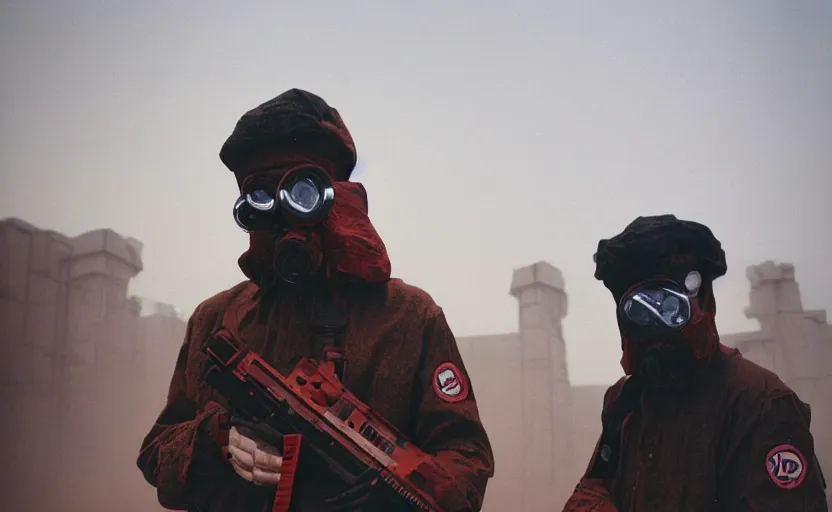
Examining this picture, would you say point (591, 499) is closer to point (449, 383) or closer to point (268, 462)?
point (449, 383)

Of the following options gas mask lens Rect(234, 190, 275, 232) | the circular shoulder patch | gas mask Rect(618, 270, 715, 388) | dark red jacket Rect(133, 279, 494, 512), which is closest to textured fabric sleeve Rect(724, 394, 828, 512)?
the circular shoulder patch

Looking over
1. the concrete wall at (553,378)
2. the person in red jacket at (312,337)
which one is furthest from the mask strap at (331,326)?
the concrete wall at (553,378)

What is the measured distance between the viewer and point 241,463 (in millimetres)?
1081

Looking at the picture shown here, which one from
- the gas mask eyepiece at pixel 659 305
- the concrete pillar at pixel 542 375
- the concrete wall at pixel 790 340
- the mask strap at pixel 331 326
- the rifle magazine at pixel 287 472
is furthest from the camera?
the concrete pillar at pixel 542 375

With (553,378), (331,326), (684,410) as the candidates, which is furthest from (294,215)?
(553,378)

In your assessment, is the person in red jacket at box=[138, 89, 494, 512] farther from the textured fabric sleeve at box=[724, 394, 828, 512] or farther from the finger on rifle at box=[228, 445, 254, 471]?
the textured fabric sleeve at box=[724, 394, 828, 512]

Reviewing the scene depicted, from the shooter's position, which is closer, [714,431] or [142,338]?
[714,431]

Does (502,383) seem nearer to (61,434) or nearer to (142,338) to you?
(142,338)

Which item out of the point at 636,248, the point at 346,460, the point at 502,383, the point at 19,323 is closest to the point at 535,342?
the point at 502,383

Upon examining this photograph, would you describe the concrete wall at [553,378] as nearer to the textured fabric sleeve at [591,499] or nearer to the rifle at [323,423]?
the textured fabric sleeve at [591,499]

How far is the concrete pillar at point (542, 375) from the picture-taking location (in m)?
2.37

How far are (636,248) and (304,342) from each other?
24.2 inches

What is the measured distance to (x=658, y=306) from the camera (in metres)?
1.35

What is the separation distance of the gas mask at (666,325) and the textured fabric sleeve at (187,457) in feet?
2.30
